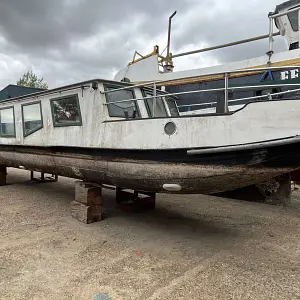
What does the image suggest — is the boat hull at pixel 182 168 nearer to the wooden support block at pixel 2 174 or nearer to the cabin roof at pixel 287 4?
the wooden support block at pixel 2 174

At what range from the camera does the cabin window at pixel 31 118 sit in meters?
6.02

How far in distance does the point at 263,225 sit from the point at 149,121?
3.23m

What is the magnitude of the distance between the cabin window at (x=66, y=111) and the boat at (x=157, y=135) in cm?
2

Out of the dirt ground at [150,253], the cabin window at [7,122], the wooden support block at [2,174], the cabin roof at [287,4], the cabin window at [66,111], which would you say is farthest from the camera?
the wooden support block at [2,174]

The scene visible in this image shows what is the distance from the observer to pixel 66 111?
5367 mm

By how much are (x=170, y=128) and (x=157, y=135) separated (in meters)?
0.22

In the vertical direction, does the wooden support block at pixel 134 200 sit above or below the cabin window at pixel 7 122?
below

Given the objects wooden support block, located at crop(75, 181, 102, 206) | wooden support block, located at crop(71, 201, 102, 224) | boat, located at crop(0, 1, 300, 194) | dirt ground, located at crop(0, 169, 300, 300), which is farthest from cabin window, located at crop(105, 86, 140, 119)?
dirt ground, located at crop(0, 169, 300, 300)

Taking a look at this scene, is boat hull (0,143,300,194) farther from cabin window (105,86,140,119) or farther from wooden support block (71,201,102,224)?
cabin window (105,86,140,119)

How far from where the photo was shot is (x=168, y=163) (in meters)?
4.09

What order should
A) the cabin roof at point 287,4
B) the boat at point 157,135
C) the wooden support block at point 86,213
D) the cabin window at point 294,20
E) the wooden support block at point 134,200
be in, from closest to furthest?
the boat at point 157,135 < the wooden support block at point 86,213 < the wooden support block at point 134,200 < the cabin roof at point 287,4 < the cabin window at point 294,20

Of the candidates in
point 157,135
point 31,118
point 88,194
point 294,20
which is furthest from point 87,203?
point 294,20

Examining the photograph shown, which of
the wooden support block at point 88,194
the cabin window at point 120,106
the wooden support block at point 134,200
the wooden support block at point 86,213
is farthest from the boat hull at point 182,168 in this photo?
the wooden support block at point 134,200

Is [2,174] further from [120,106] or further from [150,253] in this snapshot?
[150,253]
